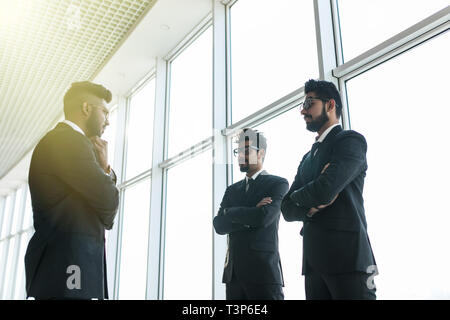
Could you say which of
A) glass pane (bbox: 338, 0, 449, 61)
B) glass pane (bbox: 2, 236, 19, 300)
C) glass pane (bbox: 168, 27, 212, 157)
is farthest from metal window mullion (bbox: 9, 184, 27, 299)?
glass pane (bbox: 338, 0, 449, 61)

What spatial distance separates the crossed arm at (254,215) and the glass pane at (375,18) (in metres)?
1.29

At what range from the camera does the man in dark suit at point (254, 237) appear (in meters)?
2.27

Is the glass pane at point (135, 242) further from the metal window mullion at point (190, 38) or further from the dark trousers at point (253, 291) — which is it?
the dark trousers at point (253, 291)

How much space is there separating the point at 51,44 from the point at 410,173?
533cm

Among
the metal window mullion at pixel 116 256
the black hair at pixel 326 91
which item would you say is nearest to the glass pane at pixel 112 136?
the metal window mullion at pixel 116 256

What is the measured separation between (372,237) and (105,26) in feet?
15.2

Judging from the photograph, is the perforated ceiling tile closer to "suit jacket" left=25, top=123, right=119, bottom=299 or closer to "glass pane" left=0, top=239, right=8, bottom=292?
"suit jacket" left=25, top=123, right=119, bottom=299

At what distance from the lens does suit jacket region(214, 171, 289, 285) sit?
7.50ft

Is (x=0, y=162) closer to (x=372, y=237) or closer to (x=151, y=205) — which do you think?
(x=151, y=205)

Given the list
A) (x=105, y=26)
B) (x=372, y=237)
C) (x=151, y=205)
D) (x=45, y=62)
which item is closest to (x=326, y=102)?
(x=372, y=237)

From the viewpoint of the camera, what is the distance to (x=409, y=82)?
8.59 feet

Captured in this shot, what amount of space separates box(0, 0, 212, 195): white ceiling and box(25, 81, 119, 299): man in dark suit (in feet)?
13.0
